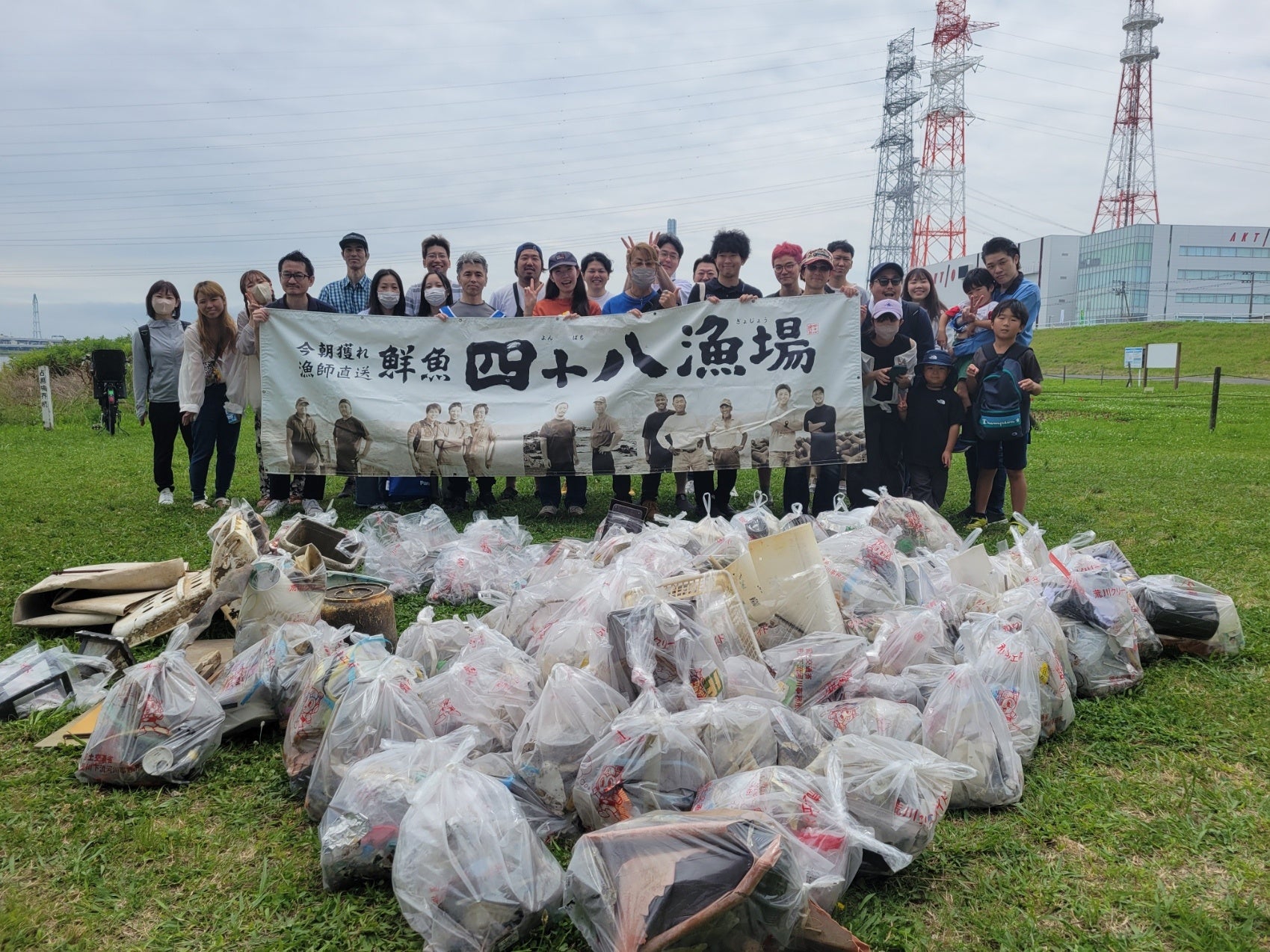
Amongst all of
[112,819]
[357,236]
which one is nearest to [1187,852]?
[112,819]

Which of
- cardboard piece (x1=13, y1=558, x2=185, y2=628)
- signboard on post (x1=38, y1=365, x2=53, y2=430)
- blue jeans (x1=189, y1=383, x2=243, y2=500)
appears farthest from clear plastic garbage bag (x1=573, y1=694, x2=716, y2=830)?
signboard on post (x1=38, y1=365, x2=53, y2=430)

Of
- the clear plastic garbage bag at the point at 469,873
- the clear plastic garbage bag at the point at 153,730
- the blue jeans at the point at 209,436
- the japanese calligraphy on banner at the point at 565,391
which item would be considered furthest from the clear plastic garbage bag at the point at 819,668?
the blue jeans at the point at 209,436

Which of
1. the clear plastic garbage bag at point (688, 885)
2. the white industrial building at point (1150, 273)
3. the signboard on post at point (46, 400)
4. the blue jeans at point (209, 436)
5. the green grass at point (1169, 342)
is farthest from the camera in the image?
the white industrial building at point (1150, 273)

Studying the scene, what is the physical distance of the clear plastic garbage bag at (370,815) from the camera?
201 centimetres

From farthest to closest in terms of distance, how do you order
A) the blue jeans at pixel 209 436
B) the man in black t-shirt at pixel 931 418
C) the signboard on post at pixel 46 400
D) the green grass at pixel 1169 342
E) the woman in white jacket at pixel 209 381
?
the green grass at pixel 1169 342, the signboard on post at pixel 46 400, the blue jeans at pixel 209 436, the woman in white jacket at pixel 209 381, the man in black t-shirt at pixel 931 418

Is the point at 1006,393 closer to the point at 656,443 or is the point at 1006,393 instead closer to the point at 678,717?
the point at 656,443

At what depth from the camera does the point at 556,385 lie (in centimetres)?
603

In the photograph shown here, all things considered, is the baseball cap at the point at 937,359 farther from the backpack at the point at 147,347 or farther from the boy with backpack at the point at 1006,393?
the backpack at the point at 147,347

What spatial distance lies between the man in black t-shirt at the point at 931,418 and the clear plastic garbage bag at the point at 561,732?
409cm

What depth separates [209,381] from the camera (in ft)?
20.2

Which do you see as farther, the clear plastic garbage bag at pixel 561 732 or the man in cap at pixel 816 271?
the man in cap at pixel 816 271

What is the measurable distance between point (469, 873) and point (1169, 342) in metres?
40.1

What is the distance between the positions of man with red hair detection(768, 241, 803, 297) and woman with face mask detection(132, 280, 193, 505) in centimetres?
457

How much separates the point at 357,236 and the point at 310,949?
5651 mm
